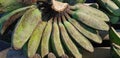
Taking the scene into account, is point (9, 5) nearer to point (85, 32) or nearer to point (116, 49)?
point (85, 32)

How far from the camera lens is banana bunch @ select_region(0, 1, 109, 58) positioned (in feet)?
4.18

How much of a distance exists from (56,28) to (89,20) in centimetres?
15

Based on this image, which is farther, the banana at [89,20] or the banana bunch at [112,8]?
the banana bunch at [112,8]

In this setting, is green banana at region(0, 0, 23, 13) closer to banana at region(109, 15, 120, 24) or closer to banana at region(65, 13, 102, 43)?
banana at region(65, 13, 102, 43)

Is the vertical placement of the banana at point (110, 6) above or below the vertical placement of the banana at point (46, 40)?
above

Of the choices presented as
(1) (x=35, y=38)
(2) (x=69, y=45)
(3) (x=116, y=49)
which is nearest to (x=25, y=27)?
(1) (x=35, y=38)

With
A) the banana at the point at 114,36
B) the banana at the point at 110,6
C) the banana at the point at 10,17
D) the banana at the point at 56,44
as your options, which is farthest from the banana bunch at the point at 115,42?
the banana at the point at 10,17

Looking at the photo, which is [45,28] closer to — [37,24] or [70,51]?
[37,24]

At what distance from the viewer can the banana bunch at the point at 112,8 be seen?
4.59ft

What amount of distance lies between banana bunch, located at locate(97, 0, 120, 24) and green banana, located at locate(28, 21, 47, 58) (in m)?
→ 0.31

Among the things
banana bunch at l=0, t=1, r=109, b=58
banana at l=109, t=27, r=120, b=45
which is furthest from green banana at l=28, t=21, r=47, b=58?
banana at l=109, t=27, r=120, b=45

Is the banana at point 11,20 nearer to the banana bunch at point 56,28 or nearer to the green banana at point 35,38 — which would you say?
the banana bunch at point 56,28

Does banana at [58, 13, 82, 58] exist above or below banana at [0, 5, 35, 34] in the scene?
below

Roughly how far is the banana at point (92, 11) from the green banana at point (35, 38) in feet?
0.52
